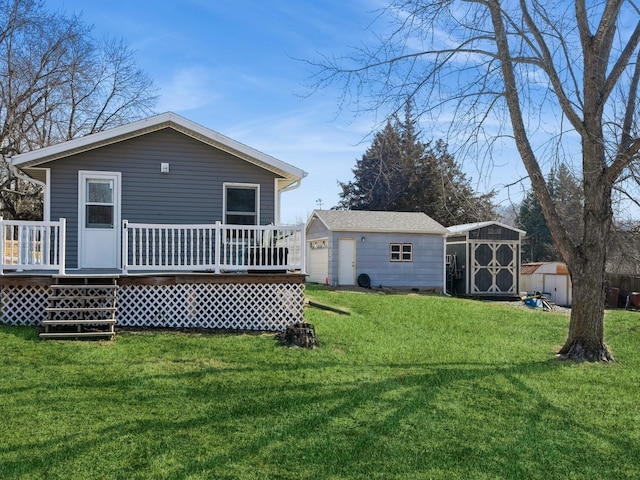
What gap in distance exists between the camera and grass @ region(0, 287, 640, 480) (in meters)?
4.14

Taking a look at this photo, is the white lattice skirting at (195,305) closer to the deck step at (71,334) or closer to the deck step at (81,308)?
the deck step at (81,308)

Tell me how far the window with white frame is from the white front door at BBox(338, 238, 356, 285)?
60.4 inches

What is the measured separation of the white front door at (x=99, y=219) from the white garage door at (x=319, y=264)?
10.9 metres

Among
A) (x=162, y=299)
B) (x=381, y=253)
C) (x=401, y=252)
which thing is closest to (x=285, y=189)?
(x=162, y=299)

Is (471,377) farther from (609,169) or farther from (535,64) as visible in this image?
(535,64)

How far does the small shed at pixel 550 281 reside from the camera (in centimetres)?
2219

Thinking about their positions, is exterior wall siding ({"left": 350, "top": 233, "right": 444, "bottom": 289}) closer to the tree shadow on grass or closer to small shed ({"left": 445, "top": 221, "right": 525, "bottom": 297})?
small shed ({"left": 445, "top": 221, "right": 525, "bottom": 297})

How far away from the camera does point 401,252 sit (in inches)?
816

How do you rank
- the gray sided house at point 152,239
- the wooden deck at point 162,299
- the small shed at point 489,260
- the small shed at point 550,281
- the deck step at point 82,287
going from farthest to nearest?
the small shed at point 550,281
the small shed at point 489,260
the gray sided house at point 152,239
the wooden deck at point 162,299
the deck step at point 82,287

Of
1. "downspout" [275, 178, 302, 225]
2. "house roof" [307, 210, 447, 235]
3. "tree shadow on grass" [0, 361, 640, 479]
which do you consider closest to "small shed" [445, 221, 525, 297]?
"house roof" [307, 210, 447, 235]

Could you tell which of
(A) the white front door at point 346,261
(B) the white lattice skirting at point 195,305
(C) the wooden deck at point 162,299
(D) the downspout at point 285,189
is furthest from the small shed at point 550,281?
(C) the wooden deck at point 162,299

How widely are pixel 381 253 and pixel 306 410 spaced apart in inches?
607

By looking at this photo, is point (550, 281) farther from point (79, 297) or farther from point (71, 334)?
point (71, 334)

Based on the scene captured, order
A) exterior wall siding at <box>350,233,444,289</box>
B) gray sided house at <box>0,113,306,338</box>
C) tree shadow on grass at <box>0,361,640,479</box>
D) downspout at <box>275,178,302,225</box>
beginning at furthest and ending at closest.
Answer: exterior wall siding at <box>350,233,444,289</box>
downspout at <box>275,178,302,225</box>
gray sided house at <box>0,113,306,338</box>
tree shadow on grass at <box>0,361,640,479</box>
